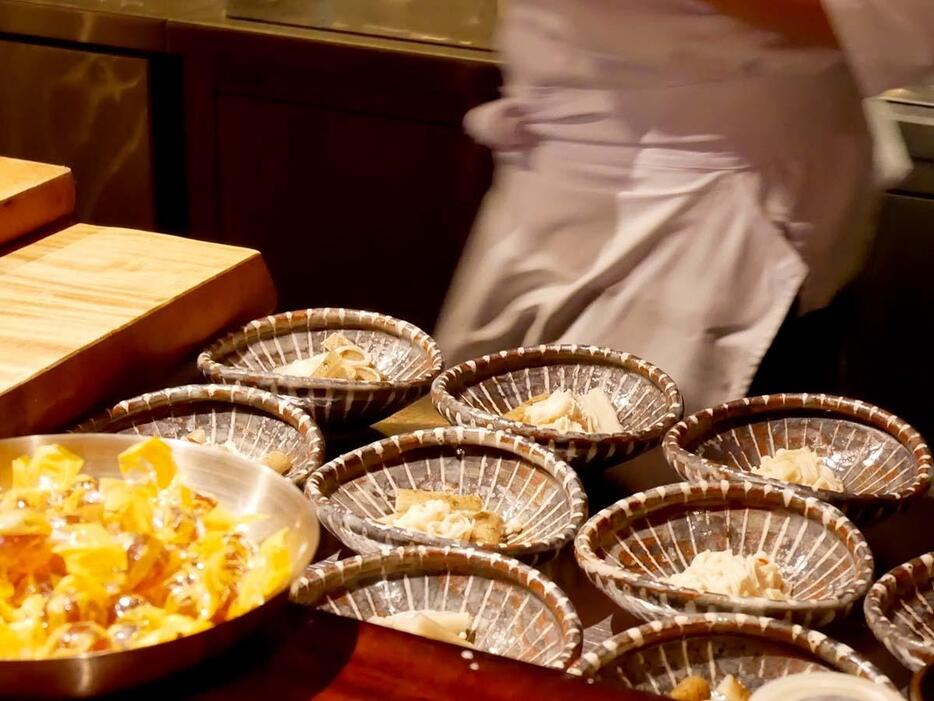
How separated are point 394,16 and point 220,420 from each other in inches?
99.0

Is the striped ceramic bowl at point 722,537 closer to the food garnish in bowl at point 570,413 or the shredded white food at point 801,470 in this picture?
the shredded white food at point 801,470

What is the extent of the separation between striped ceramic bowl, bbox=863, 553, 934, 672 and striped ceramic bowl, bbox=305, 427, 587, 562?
32 cm

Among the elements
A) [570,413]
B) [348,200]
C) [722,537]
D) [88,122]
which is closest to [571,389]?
[570,413]

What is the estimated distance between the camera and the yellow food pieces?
2.77 feet

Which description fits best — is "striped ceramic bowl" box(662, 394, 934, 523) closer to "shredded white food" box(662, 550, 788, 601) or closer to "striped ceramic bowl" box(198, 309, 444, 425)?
"shredded white food" box(662, 550, 788, 601)

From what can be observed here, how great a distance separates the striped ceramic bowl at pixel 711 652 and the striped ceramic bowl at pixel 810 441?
0.34m

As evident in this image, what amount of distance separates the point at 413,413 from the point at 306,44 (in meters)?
2.16

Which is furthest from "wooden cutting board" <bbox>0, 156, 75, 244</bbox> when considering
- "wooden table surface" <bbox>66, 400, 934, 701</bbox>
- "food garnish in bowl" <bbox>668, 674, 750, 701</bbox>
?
"food garnish in bowl" <bbox>668, 674, 750, 701</bbox>

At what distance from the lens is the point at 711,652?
1.14m

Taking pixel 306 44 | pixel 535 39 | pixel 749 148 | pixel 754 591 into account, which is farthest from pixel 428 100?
pixel 754 591

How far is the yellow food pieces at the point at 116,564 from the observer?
85 cm

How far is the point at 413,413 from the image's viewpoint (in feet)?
5.86

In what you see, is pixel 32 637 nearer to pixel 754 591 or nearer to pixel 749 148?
pixel 754 591

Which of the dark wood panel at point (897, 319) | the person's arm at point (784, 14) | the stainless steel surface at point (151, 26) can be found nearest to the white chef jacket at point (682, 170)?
the person's arm at point (784, 14)
